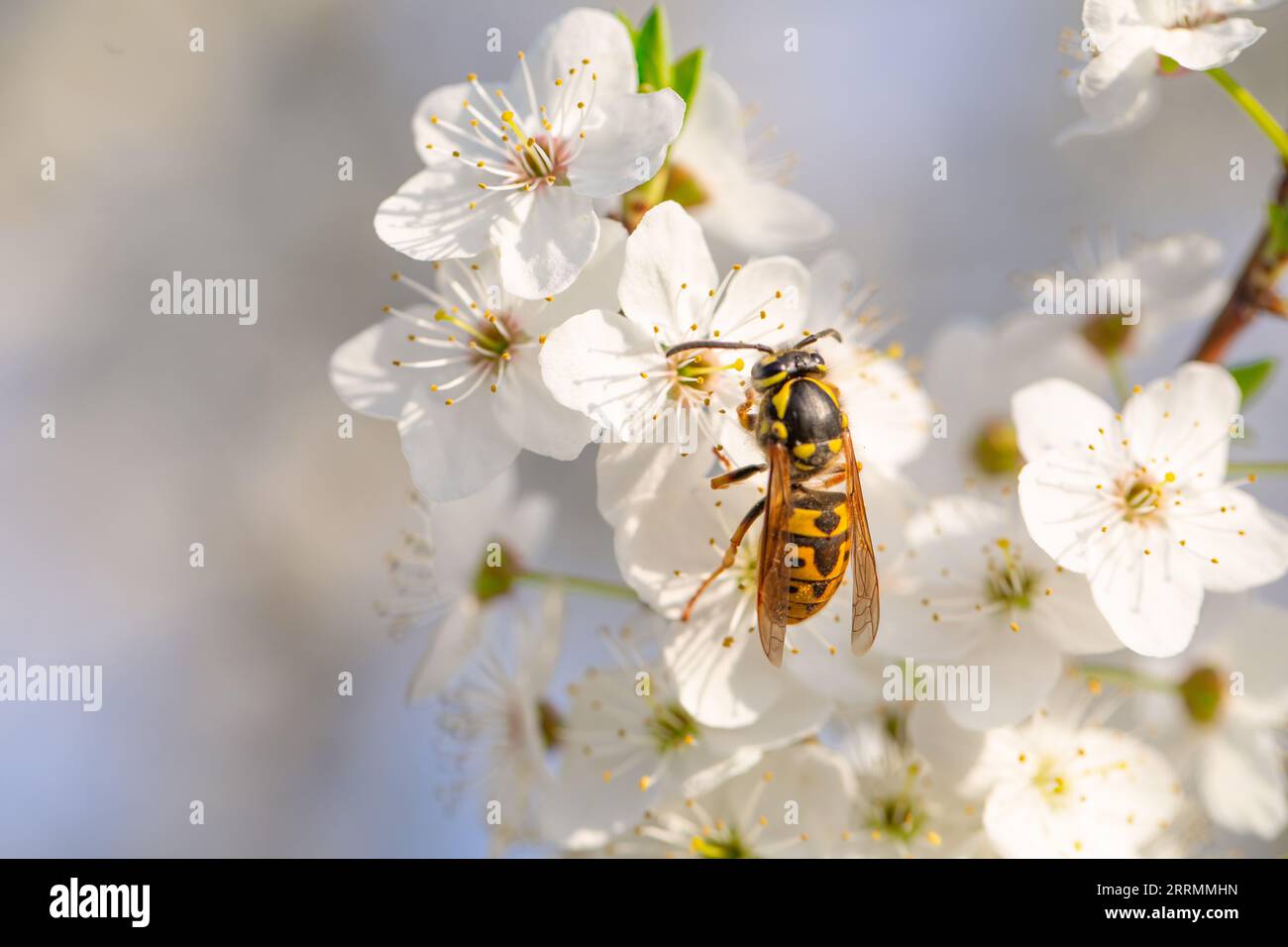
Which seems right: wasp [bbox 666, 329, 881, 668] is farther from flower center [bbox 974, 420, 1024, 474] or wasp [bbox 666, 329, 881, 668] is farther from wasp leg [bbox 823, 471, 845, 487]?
flower center [bbox 974, 420, 1024, 474]

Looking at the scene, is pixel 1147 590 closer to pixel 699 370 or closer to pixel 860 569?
pixel 860 569

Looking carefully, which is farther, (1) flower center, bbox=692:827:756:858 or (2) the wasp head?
(1) flower center, bbox=692:827:756:858

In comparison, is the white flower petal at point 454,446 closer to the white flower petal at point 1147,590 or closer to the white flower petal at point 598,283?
the white flower petal at point 598,283

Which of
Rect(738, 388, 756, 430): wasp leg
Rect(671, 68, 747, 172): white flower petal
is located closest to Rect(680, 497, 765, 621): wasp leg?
Rect(738, 388, 756, 430): wasp leg

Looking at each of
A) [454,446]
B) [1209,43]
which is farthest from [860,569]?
[1209,43]

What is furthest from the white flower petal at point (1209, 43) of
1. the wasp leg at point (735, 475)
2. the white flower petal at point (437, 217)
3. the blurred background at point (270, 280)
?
the blurred background at point (270, 280)

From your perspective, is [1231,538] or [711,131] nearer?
[1231,538]

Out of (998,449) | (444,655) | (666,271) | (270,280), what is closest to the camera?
(666,271)
